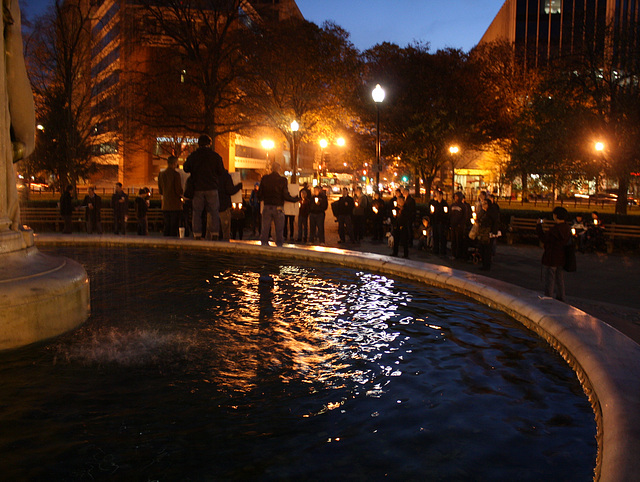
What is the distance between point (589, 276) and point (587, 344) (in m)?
8.49

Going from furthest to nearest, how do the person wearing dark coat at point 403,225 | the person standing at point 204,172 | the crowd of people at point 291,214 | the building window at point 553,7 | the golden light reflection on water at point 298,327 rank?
the building window at point 553,7 < the person wearing dark coat at point 403,225 < the crowd of people at point 291,214 < the person standing at point 204,172 < the golden light reflection on water at point 298,327

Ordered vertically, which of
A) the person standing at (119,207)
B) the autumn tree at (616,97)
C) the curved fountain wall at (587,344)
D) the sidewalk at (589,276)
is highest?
the autumn tree at (616,97)

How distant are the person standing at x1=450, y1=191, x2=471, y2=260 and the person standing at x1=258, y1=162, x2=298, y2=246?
4705 mm

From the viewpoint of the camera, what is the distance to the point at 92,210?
20.9 m

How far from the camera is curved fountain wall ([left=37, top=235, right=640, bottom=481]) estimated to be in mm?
3574

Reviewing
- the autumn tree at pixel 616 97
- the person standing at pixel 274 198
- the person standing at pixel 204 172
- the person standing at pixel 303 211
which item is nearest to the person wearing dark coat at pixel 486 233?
the person standing at pixel 274 198

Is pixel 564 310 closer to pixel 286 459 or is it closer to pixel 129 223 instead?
pixel 286 459

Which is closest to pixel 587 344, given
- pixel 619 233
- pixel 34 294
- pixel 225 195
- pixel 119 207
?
pixel 34 294

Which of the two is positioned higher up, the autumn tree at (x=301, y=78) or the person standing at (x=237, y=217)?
the autumn tree at (x=301, y=78)

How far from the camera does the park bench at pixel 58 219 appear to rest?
2269cm

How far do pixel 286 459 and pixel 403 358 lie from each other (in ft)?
7.72

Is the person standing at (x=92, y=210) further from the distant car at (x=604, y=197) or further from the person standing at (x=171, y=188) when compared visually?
the distant car at (x=604, y=197)

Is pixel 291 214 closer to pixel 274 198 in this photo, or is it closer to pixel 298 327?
pixel 274 198

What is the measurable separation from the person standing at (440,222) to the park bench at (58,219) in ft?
35.8
